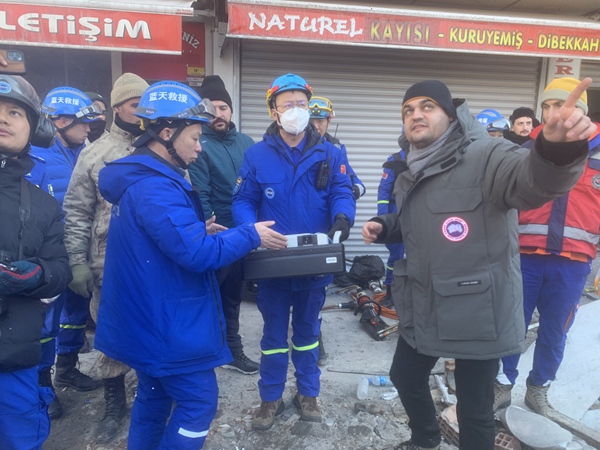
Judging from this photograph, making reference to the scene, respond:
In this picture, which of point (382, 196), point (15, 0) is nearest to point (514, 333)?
point (382, 196)

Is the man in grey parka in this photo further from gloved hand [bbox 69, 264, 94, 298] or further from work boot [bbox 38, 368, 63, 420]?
work boot [bbox 38, 368, 63, 420]

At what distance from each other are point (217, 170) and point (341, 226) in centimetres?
140

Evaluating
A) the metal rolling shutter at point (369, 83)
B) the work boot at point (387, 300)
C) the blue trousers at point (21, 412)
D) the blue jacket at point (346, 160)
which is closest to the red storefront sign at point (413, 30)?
the metal rolling shutter at point (369, 83)

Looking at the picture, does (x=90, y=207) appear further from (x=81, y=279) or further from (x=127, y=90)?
(x=127, y=90)

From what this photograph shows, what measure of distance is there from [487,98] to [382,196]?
3.33 m

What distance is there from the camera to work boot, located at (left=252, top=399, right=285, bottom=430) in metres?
3.12

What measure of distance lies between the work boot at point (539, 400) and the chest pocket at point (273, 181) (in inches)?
93.4

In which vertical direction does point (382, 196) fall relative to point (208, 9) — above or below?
below

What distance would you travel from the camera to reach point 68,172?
3688 mm

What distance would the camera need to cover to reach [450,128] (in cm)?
233

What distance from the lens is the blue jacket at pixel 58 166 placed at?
357cm

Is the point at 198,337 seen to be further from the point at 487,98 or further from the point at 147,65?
the point at 487,98

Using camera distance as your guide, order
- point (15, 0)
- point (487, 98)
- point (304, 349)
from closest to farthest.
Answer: point (304, 349) < point (15, 0) < point (487, 98)

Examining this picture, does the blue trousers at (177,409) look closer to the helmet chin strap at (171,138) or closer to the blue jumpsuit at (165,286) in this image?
the blue jumpsuit at (165,286)
